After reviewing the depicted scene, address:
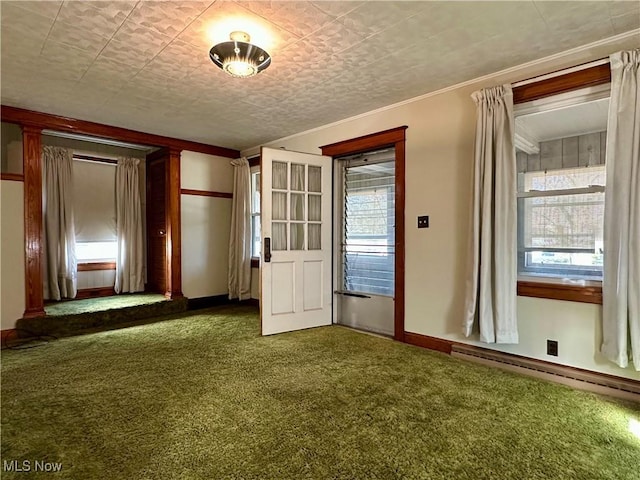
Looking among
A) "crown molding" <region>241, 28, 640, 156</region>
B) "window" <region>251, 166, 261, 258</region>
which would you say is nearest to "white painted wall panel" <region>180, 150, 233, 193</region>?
"window" <region>251, 166, 261, 258</region>

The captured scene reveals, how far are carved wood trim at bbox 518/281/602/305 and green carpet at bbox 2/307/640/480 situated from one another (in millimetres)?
647

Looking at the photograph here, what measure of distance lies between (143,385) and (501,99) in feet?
11.7

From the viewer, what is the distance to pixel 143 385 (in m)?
2.56

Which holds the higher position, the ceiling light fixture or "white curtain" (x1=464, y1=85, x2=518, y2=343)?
the ceiling light fixture

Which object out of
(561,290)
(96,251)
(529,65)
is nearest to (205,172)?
(96,251)

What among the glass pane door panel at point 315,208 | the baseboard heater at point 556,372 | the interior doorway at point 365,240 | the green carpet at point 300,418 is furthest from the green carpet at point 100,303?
the baseboard heater at point 556,372

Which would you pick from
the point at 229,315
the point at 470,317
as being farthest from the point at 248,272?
the point at 470,317

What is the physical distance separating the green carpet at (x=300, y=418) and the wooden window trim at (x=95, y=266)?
6.53 feet

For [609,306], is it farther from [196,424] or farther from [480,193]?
[196,424]

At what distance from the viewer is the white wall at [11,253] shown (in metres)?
3.70

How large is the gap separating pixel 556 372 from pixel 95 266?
5.83 meters

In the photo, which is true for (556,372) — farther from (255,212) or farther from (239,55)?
(255,212)

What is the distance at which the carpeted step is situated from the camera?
3803mm

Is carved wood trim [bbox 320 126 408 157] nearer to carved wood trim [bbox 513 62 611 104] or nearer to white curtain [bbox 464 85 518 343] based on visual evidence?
white curtain [bbox 464 85 518 343]
